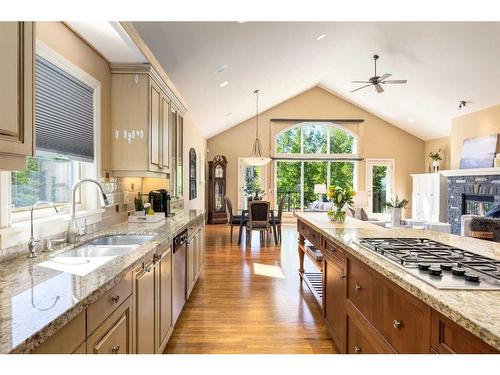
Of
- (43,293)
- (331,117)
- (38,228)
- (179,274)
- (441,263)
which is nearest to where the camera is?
(43,293)

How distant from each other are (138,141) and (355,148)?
876cm

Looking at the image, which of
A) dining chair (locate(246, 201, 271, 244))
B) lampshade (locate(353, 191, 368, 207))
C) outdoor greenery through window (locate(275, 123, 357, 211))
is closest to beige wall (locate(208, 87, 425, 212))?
outdoor greenery through window (locate(275, 123, 357, 211))

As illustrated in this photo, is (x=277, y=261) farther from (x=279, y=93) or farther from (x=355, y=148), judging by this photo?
(x=355, y=148)

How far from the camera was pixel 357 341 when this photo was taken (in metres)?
1.97

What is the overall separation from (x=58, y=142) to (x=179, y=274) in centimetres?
139

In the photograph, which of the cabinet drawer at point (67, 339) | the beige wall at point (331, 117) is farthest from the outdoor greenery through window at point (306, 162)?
the cabinet drawer at point (67, 339)

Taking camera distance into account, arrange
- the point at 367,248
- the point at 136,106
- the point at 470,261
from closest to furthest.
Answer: the point at 470,261
the point at 367,248
the point at 136,106

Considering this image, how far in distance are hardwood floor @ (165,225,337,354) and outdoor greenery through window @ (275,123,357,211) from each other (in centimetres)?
537

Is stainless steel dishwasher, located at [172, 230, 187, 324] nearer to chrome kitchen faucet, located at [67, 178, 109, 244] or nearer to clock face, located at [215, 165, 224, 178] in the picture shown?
chrome kitchen faucet, located at [67, 178, 109, 244]

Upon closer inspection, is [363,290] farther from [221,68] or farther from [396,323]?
[221,68]

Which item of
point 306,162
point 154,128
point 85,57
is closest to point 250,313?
point 154,128

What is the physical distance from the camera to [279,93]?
29.0ft
